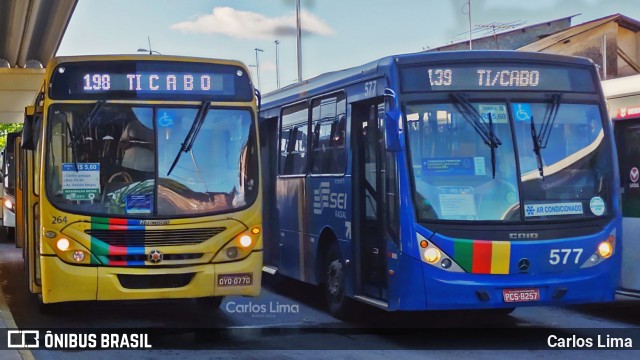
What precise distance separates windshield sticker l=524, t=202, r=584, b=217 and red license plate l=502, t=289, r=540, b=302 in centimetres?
75

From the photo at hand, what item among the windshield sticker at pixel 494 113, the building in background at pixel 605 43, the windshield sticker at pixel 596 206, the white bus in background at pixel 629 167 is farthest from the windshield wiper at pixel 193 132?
the building in background at pixel 605 43

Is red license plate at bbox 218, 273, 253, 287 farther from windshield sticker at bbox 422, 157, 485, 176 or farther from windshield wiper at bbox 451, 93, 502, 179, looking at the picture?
windshield wiper at bbox 451, 93, 502, 179

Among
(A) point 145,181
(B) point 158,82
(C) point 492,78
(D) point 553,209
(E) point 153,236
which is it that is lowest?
(E) point 153,236

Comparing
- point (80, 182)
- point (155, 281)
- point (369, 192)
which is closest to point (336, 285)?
point (369, 192)

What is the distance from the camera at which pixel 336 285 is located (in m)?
10.5

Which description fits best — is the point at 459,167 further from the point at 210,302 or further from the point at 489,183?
the point at 210,302

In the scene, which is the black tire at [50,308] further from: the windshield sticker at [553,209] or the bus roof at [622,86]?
Answer: the bus roof at [622,86]

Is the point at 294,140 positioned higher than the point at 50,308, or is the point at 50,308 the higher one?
the point at 294,140

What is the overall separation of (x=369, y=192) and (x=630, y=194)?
117 inches

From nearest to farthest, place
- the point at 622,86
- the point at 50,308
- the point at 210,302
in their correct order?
the point at 622,86 < the point at 50,308 < the point at 210,302

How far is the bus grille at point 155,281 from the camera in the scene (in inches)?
358

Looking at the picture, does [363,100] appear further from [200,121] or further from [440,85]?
[200,121]

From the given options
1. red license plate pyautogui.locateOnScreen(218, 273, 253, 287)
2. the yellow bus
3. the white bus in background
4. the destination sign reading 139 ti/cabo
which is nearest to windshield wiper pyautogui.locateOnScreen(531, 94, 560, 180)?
the destination sign reading 139 ti/cabo

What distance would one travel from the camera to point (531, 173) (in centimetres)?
860
